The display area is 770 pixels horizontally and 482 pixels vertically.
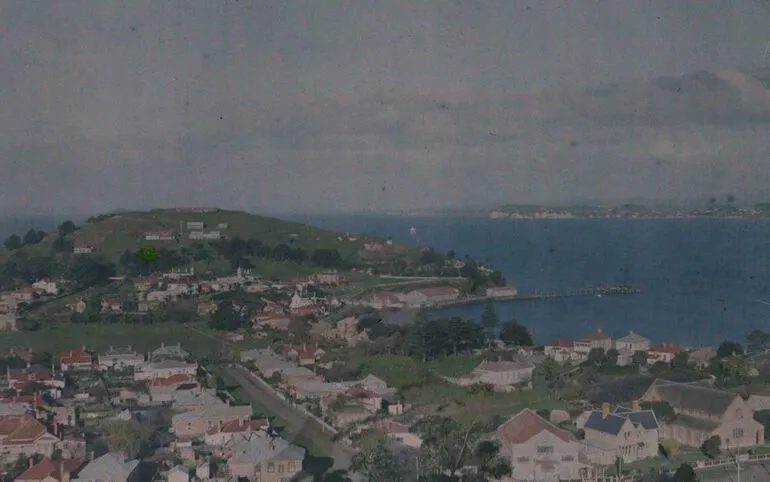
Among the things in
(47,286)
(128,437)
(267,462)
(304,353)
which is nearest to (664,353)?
(304,353)

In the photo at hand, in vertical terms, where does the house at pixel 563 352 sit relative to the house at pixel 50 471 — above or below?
below

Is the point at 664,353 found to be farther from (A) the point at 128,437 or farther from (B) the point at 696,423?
(A) the point at 128,437

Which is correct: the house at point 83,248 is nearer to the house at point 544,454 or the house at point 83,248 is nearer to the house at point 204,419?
the house at point 204,419

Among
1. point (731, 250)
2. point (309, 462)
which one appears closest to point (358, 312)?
point (309, 462)

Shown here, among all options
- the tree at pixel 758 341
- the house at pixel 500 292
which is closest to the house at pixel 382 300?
the house at pixel 500 292

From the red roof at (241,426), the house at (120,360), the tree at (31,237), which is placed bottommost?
the house at (120,360)

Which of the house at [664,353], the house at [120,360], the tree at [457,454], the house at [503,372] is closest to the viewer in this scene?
the tree at [457,454]

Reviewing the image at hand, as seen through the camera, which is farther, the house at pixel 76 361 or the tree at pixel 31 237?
the tree at pixel 31 237
